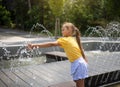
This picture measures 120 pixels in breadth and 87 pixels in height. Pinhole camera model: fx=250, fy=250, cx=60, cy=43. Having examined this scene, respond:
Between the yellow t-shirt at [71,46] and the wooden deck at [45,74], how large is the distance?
0.94 meters

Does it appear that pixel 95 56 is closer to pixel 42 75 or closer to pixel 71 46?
pixel 42 75

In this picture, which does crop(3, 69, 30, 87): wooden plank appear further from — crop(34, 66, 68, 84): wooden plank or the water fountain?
crop(34, 66, 68, 84): wooden plank

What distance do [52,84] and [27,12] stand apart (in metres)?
22.4

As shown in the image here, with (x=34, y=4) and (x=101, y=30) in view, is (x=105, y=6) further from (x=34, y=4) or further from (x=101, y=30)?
(x=34, y=4)

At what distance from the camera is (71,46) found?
3.65 m

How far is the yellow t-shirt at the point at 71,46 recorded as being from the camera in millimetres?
3656

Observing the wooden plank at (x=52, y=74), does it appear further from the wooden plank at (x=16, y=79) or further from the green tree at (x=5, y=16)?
the green tree at (x=5, y=16)

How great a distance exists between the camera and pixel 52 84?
4.62 metres

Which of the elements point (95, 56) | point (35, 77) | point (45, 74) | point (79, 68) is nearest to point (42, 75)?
point (45, 74)

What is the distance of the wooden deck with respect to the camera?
181 inches

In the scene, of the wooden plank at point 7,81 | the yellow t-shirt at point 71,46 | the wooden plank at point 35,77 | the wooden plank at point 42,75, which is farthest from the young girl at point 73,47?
the wooden plank at point 7,81

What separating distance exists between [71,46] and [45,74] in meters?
1.87

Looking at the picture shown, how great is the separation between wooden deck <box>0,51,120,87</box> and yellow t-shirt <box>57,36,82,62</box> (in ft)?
3.07

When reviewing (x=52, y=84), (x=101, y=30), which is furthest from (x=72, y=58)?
(x=101, y=30)
